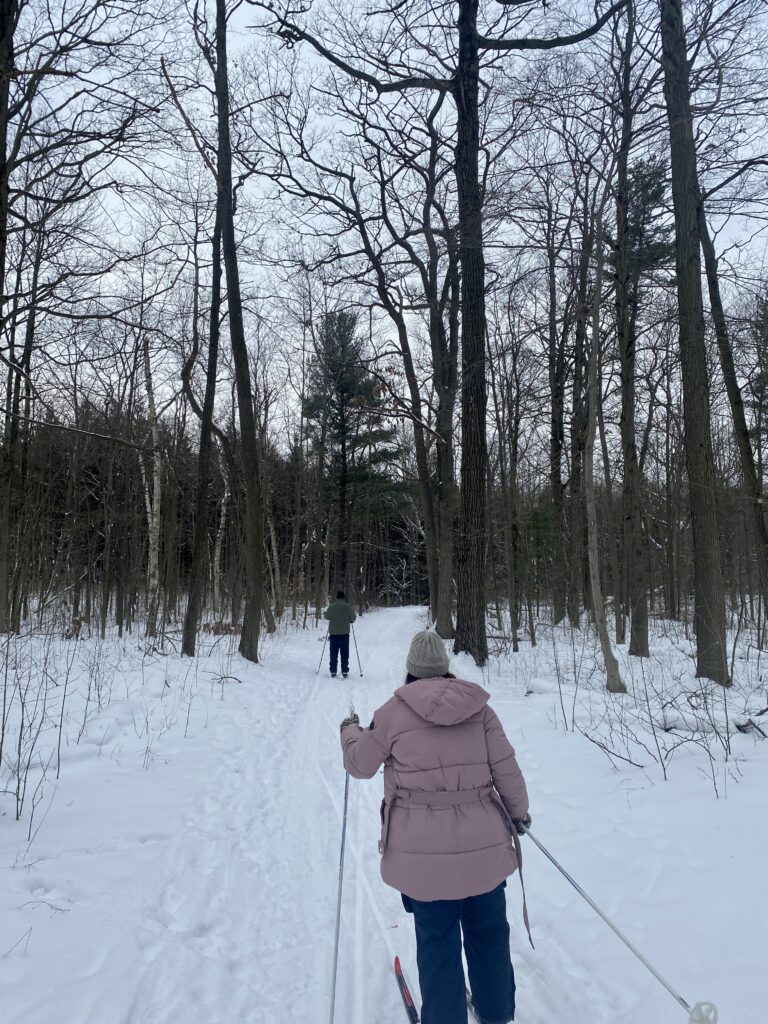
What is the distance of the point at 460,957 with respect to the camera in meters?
2.50

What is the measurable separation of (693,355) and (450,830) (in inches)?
347

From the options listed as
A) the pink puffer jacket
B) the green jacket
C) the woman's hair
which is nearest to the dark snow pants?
the pink puffer jacket

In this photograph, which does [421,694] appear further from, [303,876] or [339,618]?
[339,618]

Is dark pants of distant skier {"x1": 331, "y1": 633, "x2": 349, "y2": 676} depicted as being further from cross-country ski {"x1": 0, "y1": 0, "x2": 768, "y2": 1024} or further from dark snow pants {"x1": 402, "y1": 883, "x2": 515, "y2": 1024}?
dark snow pants {"x1": 402, "y1": 883, "x2": 515, "y2": 1024}

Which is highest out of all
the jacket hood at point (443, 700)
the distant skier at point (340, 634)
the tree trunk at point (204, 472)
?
the tree trunk at point (204, 472)

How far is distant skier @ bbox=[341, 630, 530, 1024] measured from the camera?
2461 mm

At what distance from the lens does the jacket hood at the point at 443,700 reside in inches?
98.7

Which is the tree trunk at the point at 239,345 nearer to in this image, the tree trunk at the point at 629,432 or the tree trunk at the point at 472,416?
the tree trunk at the point at 472,416

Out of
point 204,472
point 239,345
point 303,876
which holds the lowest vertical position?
point 303,876

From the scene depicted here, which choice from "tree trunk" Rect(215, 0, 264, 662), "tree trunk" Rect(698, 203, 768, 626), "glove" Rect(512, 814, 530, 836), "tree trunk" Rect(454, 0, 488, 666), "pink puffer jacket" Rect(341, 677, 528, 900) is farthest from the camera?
"tree trunk" Rect(698, 203, 768, 626)

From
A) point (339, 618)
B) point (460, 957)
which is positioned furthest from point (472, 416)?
point (460, 957)

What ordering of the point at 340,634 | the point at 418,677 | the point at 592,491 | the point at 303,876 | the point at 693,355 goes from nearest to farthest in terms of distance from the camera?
the point at 418,677, the point at 303,876, the point at 592,491, the point at 693,355, the point at 340,634

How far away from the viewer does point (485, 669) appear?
10.8 metres

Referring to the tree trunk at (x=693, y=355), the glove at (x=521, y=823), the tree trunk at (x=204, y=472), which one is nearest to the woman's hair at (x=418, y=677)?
the glove at (x=521, y=823)
